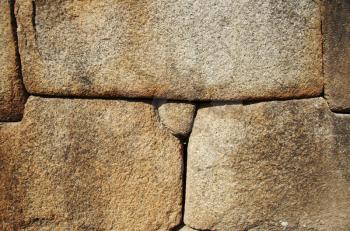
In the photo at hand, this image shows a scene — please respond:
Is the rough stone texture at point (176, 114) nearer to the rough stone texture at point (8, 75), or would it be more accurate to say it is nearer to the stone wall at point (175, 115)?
the stone wall at point (175, 115)

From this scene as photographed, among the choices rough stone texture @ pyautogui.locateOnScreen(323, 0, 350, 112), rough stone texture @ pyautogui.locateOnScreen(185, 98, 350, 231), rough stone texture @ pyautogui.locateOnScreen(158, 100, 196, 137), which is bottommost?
rough stone texture @ pyautogui.locateOnScreen(185, 98, 350, 231)

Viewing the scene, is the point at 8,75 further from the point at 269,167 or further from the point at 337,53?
the point at 337,53

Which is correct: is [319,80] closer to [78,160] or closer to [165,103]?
[165,103]

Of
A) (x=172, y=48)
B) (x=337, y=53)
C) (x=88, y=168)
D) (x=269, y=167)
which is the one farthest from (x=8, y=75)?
(x=337, y=53)

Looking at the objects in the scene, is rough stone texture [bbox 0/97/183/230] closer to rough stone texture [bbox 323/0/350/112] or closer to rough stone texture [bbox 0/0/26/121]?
rough stone texture [bbox 0/0/26/121]

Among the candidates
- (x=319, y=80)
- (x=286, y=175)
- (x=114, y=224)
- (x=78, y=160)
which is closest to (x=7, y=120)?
(x=78, y=160)

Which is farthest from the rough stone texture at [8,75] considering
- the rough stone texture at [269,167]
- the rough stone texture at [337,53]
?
the rough stone texture at [337,53]

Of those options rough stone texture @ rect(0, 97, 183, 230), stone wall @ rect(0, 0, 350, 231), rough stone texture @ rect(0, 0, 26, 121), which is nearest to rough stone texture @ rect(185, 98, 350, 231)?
stone wall @ rect(0, 0, 350, 231)
